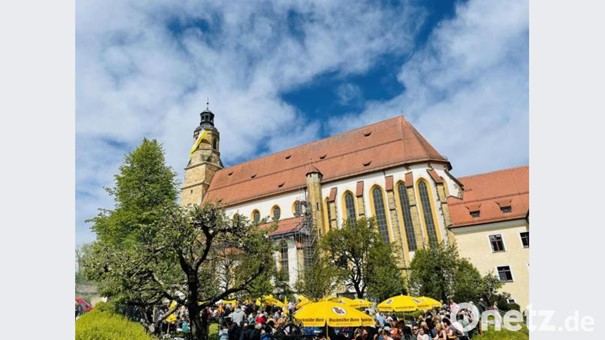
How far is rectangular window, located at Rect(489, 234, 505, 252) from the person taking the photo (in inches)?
1143

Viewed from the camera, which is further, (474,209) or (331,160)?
(331,160)

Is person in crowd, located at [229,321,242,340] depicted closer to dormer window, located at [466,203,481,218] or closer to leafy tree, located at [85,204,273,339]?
leafy tree, located at [85,204,273,339]

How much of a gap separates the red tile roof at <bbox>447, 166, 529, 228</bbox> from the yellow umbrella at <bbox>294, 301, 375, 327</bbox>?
2297 cm

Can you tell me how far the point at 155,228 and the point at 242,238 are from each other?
9.87ft

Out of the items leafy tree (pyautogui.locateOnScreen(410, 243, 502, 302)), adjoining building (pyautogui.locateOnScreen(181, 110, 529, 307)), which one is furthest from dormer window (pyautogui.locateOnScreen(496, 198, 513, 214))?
leafy tree (pyautogui.locateOnScreen(410, 243, 502, 302))

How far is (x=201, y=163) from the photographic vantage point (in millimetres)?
51500

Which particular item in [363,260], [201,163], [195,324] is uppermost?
[201,163]

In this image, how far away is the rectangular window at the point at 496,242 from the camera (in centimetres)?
2904

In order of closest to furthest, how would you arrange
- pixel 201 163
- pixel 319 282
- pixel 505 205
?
pixel 319 282 → pixel 505 205 → pixel 201 163

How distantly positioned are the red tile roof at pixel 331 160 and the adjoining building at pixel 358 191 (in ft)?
0.39

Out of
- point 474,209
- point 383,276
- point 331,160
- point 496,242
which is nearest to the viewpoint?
point 383,276

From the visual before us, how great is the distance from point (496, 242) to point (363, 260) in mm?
11439

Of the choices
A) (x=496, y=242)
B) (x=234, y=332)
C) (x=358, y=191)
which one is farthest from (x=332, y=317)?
(x=358, y=191)

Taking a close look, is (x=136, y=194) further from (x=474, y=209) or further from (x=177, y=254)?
(x=474, y=209)
